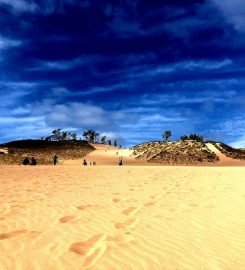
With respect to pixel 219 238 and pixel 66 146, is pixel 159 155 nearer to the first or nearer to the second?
pixel 66 146

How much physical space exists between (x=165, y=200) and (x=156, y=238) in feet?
13.5

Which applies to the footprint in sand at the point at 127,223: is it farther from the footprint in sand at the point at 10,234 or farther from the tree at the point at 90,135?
the tree at the point at 90,135

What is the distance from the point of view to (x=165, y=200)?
392 inches

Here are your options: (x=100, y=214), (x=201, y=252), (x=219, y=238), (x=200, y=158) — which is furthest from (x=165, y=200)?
(x=200, y=158)

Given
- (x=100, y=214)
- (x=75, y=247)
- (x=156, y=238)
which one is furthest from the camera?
(x=100, y=214)

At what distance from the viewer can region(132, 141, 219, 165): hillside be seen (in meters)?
69.1

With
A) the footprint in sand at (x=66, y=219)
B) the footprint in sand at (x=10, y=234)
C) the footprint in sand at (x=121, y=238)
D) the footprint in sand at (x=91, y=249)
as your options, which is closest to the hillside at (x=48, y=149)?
the footprint in sand at (x=66, y=219)

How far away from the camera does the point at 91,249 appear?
17.3 ft

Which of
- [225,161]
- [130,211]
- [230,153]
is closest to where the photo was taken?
[130,211]

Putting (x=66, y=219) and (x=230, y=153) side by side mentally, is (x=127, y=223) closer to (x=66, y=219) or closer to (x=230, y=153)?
(x=66, y=219)

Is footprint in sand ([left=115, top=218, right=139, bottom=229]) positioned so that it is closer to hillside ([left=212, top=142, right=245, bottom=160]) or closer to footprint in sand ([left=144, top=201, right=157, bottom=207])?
footprint in sand ([left=144, top=201, right=157, bottom=207])

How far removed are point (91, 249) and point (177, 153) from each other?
69.0m

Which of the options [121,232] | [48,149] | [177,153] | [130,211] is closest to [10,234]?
[121,232]

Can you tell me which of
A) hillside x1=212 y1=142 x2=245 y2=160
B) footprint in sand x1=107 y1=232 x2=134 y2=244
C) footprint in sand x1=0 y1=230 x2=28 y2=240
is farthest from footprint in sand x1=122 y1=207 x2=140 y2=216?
hillside x1=212 y1=142 x2=245 y2=160
